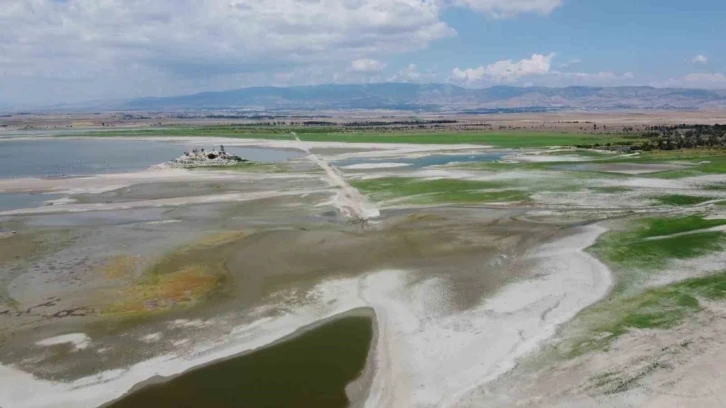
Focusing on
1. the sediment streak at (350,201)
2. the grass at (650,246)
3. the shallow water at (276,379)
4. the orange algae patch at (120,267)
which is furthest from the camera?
the sediment streak at (350,201)

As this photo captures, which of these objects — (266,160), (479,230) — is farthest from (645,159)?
(266,160)

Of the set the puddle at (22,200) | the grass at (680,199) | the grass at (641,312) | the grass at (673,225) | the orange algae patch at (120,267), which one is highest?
the grass at (680,199)

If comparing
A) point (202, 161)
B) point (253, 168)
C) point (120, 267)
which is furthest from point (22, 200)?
point (120, 267)

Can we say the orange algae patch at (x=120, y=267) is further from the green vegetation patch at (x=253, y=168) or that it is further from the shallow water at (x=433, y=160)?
the shallow water at (x=433, y=160)

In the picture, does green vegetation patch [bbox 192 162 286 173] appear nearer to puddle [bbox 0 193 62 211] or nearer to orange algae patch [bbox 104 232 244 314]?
puddle [bbox 0 193 62 211]

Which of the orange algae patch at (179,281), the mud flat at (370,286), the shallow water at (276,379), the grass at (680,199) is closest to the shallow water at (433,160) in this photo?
the mud flat at (370,286)

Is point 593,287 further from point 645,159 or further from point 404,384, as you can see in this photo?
point 645,159

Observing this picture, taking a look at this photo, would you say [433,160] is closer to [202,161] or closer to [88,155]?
[202,161]
